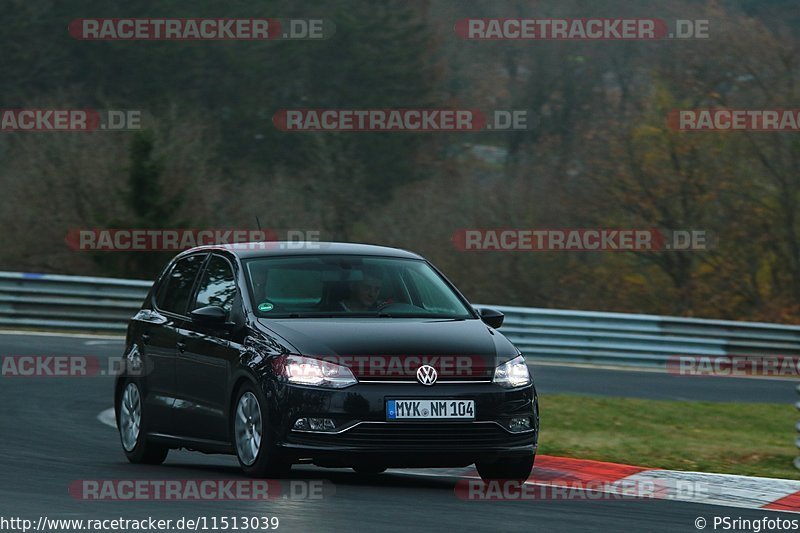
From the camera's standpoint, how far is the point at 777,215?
34.6m

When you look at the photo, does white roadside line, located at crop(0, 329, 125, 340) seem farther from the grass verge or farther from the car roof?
the car roof

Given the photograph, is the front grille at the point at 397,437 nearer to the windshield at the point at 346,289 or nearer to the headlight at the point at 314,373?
the headlight at the point at 314,373

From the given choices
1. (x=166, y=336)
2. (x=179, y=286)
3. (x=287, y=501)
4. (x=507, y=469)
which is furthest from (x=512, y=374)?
(x=179, y=286)

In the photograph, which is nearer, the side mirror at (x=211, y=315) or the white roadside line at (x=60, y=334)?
the side mirror at (x=211, y=315)

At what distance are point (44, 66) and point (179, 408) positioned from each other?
148ft

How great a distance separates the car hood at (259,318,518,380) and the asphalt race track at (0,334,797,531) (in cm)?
75

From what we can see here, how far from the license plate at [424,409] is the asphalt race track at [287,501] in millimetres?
469

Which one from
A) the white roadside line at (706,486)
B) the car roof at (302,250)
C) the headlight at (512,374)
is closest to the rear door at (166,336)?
the car roof at (302,250)

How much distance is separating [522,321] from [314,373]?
14.9 meters

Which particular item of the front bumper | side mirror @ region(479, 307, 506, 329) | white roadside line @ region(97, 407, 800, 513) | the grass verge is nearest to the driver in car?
side mirror @ region(479, 307, 506, 329)

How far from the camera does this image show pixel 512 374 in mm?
9602

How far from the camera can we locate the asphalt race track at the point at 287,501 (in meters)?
8.00

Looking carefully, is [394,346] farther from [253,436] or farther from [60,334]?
[60,334]

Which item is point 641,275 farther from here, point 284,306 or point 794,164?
point 284,306
